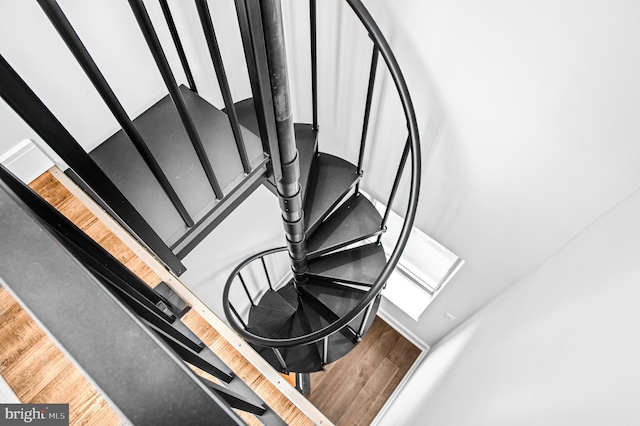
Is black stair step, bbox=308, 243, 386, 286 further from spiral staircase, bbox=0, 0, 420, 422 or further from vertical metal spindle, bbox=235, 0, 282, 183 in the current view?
vertical metal spindle, bbox=235, 0, 282, 183

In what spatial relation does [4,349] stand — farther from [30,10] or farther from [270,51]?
[270,51]

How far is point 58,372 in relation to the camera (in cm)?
160

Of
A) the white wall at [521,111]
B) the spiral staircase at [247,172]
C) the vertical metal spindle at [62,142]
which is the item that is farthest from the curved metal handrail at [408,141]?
the vertical metal spindle at [62,142]

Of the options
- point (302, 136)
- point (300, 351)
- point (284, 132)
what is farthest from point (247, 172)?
point (300, 351)

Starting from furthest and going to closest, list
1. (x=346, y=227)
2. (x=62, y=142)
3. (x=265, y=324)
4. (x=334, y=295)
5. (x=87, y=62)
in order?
1. (x=265, y=324)
2. (x=334, y=295)
3. (x=346, y=227)
4. (x=62, y=142)
5. (x=87, y=62)

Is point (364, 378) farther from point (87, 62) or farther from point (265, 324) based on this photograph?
point (87, 62)

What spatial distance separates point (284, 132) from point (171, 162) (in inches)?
22.1

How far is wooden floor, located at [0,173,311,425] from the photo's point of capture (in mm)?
1554

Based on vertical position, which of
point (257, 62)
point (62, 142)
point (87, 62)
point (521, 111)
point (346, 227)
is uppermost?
point (521, 111)

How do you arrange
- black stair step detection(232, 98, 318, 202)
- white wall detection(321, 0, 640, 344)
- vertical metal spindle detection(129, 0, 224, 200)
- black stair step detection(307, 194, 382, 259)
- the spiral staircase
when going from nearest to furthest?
vertical metal spindle detection(129, 0, 224, 200), the spiral staircase, white wall detection(321, 0, 640, 344), black stair step detection(232, 98, 318, 202), black stair step detection(307, 194, 382, 259)

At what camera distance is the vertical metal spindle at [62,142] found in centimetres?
76

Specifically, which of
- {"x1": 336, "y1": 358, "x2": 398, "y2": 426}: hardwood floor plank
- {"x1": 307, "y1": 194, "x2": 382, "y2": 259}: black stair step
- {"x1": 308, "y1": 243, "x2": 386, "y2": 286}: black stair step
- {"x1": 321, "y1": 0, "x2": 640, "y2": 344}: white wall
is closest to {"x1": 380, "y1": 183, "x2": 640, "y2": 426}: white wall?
{"x1": 321, "y1": 0, "x2": 640, "y2": 344}: white wall

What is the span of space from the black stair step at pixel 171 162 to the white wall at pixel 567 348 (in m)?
1.29

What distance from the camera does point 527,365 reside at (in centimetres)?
120
